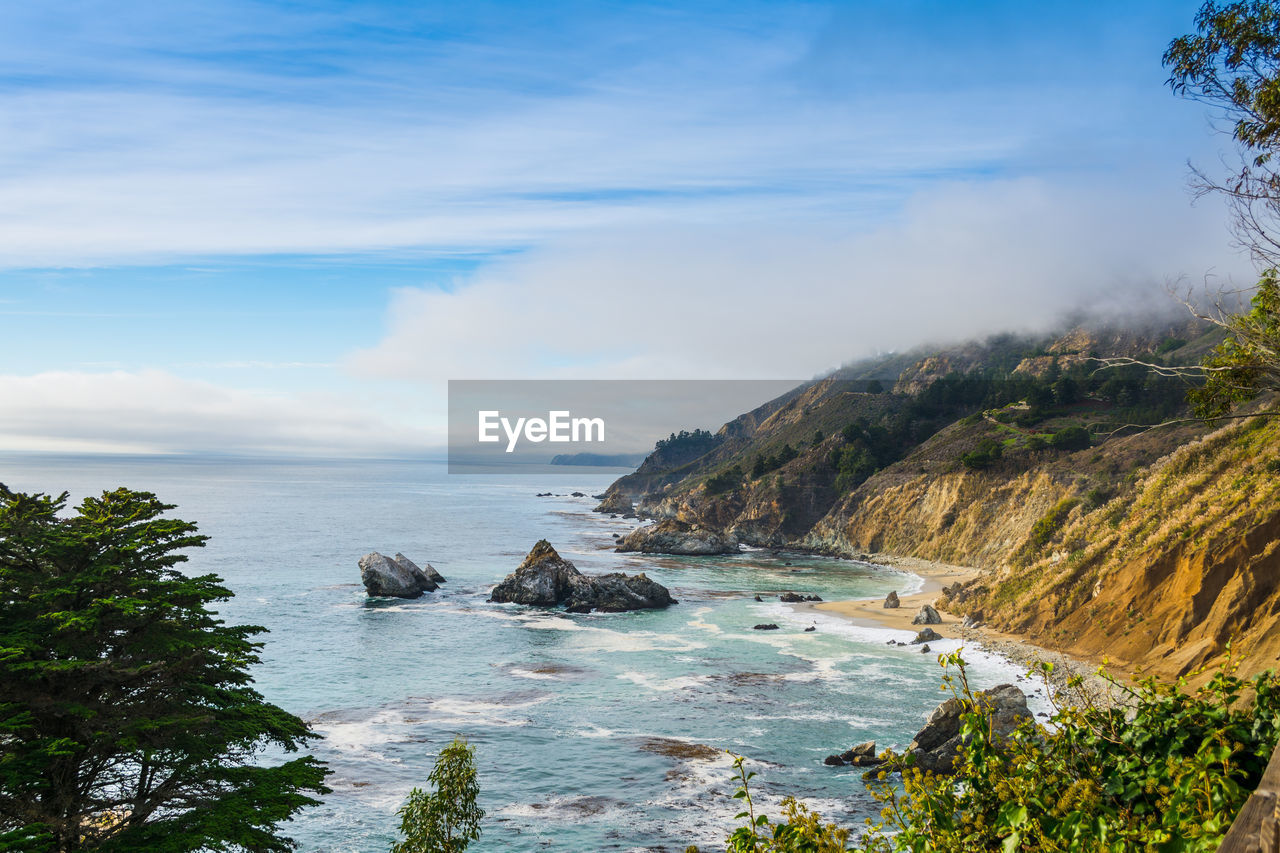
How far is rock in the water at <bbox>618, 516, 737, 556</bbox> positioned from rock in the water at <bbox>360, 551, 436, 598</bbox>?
46373 millimetres

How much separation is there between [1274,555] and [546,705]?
38078 mm

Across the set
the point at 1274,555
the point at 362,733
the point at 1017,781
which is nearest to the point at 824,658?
the point at 1274,555

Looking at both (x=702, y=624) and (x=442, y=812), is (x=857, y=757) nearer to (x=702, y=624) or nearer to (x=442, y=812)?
(x=442, y=812)

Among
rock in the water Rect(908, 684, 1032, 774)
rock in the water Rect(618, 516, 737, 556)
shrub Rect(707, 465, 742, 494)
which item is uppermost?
shrub Rect(707, 465, 742, 494)

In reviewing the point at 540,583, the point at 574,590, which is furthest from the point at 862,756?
the point at 540,583

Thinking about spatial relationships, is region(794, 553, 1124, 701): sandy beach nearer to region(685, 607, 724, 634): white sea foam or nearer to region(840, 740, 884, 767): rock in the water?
region(840, 740, 884, 767): rock in the water

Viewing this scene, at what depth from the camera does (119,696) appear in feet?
58.4

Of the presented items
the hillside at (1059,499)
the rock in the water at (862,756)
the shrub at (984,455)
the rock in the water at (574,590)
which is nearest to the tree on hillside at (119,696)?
the hillside at (1059,499)

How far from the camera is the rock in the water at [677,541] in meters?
116

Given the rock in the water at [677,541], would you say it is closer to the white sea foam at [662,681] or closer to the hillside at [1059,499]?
the hillside at [1059,499]

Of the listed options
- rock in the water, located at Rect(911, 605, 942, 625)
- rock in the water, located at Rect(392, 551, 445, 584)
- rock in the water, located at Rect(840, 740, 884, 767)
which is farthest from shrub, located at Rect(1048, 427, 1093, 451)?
rock in the water, located at Rect(392, 551, 445, 584)

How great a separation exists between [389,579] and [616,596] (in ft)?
76.3

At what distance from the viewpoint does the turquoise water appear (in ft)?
95.5

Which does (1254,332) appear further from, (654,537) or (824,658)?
(654,537)
